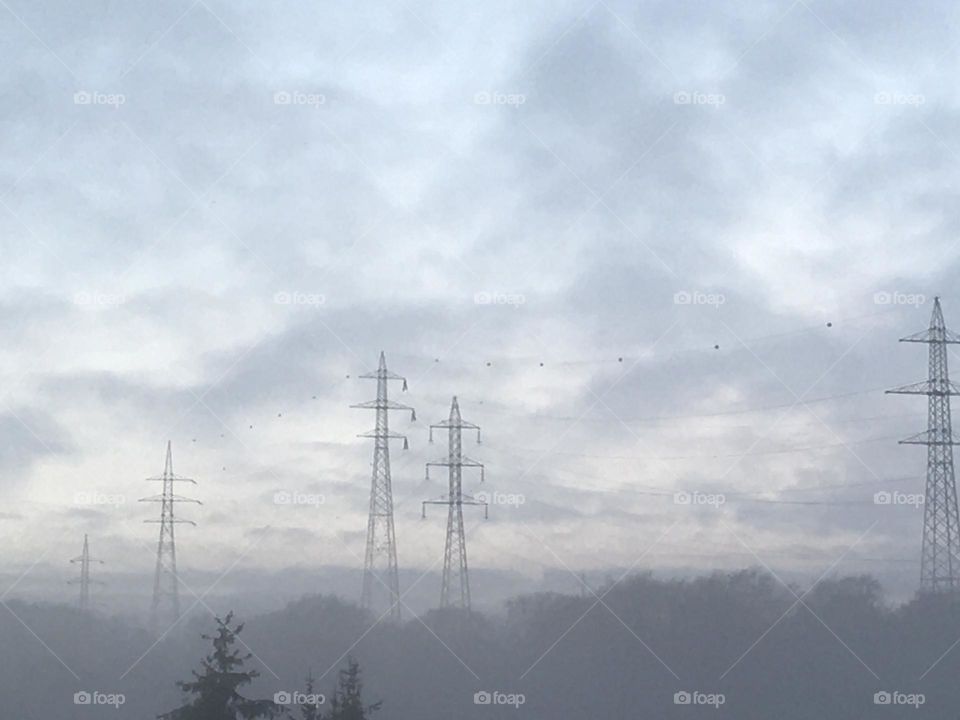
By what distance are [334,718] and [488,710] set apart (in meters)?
54.9

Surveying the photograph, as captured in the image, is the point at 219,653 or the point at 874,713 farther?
the point at 874,713

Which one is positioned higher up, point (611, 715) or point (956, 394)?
point (956, 394)

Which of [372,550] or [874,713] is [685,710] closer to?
[874,713]

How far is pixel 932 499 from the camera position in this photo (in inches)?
3123

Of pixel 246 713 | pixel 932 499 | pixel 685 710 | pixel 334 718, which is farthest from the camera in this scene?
pixel 685 710

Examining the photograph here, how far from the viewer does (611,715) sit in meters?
110

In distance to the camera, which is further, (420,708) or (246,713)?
(420,708)

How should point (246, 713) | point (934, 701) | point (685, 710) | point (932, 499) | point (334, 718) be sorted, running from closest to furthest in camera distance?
point (246, 713) < point (334, 718) < point (932, 499) < point (934, 701) < point (685, 710)

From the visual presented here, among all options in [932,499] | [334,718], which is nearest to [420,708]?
[932,499]

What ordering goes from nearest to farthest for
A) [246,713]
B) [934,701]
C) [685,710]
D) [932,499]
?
[246,713] → [932,499] → [934,701] → [685,710]

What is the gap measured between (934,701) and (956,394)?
3178 centimetres

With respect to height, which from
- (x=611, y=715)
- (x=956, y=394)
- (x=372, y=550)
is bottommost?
(x=611, y=715)

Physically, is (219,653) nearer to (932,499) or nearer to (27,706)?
(932,499)

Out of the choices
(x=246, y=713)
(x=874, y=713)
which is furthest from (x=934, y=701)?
(x=246, y=713)
